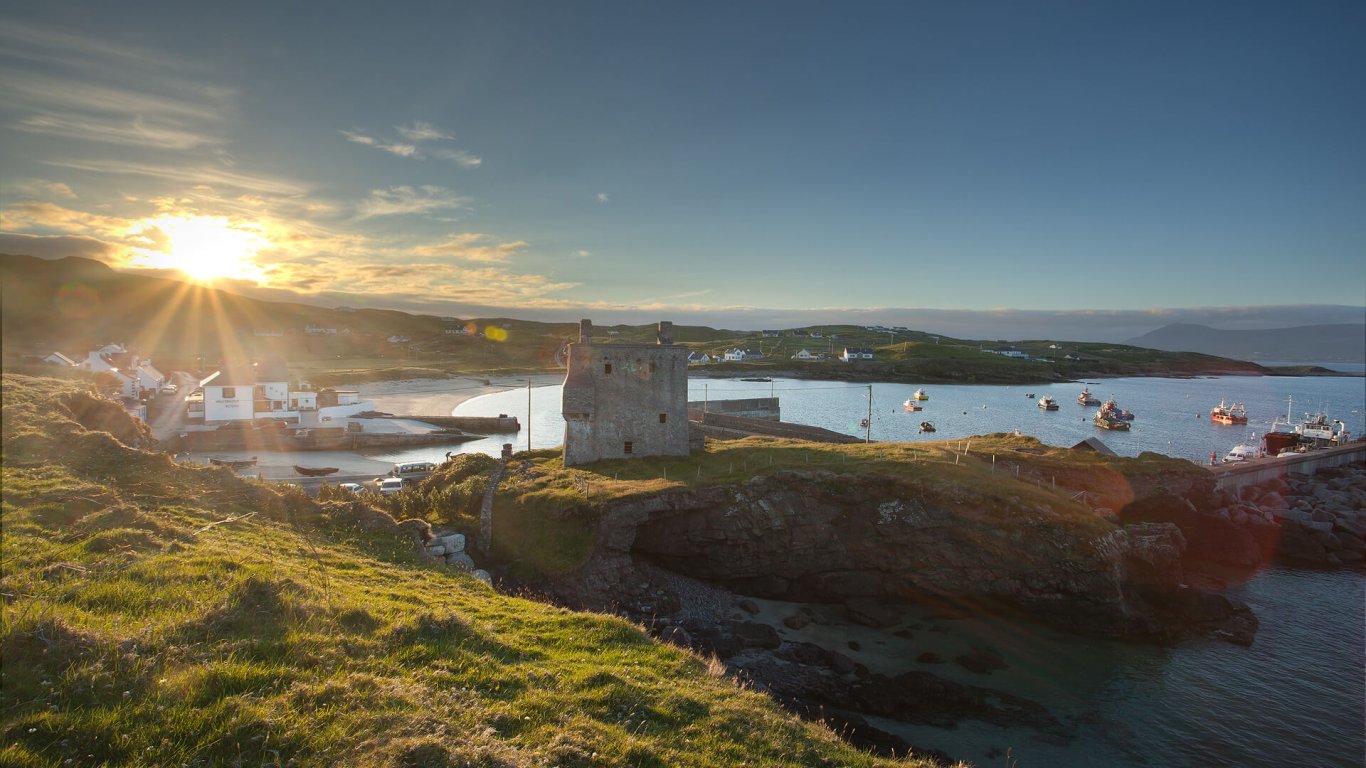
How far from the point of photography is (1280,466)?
2098 inches

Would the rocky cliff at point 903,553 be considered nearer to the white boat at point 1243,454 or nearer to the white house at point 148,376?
the white boat at point 1243,454

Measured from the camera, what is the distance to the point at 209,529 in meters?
14.9

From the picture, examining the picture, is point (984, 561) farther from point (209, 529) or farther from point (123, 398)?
point (123, 398)

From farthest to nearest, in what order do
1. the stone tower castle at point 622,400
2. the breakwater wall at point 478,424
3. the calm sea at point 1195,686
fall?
1. the breakwater wall at point 478,424
2. the stone tower castle at point 622,400
3. the calm sea at point 1195,686

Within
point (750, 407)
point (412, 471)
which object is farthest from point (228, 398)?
point (750, 407)

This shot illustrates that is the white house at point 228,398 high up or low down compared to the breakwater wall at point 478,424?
up

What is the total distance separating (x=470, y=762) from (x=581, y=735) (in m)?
1.84

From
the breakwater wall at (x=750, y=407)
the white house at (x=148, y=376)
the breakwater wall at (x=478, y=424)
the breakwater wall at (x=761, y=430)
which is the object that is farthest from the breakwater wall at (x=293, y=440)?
the breakwater wall at (x=761, y=430)

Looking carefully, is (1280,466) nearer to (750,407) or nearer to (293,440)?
(750,407)

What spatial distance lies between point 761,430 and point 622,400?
72.2ft

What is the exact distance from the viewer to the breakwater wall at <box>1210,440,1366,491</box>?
47.8 metres

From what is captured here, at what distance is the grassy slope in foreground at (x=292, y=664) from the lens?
642 centimetres

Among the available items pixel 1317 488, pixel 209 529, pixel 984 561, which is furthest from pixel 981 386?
pixel 209 529

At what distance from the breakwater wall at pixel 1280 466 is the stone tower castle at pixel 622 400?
38.8 metres
